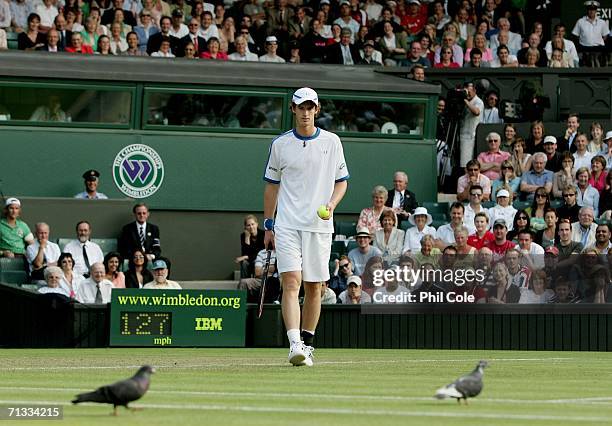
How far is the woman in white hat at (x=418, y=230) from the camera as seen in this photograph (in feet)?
62.0

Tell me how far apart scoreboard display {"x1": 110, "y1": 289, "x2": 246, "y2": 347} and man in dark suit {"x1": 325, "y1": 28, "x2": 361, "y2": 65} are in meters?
8.44

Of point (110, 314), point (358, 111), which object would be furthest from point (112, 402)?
point (358, 111)

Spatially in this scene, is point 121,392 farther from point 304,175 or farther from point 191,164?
point 191,164

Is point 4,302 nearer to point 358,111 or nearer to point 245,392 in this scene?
point 358,111

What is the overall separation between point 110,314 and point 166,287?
1.01 m

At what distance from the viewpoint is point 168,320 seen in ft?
54.2

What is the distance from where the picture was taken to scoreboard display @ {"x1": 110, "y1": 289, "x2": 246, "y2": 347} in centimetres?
1647

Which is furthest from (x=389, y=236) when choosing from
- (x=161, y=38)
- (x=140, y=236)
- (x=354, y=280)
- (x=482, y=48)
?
(x=482, y=48)

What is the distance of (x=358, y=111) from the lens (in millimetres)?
23281

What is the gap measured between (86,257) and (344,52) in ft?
23.7

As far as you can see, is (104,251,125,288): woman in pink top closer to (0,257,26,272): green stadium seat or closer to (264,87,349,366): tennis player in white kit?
(0,257,26,272): green stadium seat

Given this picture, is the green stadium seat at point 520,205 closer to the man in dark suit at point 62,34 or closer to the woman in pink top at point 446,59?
the woman in pink top at point 446,59

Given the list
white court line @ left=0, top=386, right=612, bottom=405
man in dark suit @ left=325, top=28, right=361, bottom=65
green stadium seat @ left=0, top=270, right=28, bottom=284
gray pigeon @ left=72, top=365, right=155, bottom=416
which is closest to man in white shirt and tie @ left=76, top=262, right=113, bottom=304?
green stadium seat @ left=0, top=270, right=28, bottom=284

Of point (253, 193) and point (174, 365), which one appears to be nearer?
point (174, 365)
